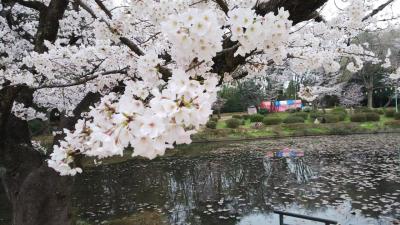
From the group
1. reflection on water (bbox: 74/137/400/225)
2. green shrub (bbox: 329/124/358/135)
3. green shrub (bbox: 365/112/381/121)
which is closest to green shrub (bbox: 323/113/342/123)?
green shrub (bbox: 365/112/381/121)

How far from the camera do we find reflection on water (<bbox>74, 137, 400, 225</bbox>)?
27.2 feet

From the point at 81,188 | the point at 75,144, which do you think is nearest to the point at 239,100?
the point at 81,188

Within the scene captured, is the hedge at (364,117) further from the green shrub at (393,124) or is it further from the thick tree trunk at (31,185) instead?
the thick tree trunk at (31,185)

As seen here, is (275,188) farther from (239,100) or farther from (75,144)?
(239,100)

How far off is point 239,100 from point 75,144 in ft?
125

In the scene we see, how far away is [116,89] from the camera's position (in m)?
4.55

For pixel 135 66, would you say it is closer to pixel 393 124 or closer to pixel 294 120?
pixel 393 124

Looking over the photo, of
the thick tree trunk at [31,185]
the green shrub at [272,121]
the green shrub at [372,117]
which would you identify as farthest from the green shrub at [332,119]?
the thick tree trunk at [31,185]

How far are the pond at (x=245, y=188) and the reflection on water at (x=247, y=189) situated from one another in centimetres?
2

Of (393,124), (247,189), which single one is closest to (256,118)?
(393,124)

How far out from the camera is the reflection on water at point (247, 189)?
828 centimetres

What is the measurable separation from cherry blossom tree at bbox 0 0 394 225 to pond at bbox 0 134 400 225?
127 inches

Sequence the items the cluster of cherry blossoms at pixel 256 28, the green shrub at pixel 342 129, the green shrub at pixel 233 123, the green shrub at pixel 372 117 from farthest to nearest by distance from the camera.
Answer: the green shrub at pixel 233 123
the green shrub at pixel 372 117
the green shrub at pixel 342 129
the cluster of cherry blossoms at pixel 256 28

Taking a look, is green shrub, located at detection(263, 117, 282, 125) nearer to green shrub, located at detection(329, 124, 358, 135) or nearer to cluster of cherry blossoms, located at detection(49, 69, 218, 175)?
green shrub, located at detection(329, 124, 358, 135)
